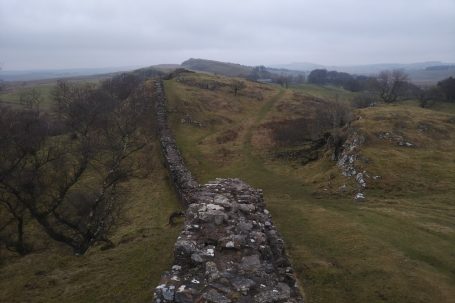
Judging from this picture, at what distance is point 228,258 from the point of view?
51.3 feet

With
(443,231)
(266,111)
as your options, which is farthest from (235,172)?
(266,111)

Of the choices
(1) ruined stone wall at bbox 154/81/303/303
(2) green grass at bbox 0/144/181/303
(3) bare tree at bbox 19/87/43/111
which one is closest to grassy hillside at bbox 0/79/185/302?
(2) green grass at bbox 0/144/181/303

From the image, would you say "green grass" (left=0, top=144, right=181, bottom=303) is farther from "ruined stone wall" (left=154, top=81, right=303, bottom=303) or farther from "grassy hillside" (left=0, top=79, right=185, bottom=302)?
"ruined stone wall" (left=154, top=81, right=303, bottom=303)

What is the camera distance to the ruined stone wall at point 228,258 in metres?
13.2

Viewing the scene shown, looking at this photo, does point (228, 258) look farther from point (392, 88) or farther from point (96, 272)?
point (392, 88)

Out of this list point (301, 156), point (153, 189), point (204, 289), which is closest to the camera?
point (204, 289)

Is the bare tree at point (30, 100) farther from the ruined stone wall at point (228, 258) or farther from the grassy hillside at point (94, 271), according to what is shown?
the ruined stone wall at point (228, 258)

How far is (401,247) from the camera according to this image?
75.4ft

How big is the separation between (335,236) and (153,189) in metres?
23.1

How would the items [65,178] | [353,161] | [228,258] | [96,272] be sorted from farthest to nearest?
[65,178]
[353,161]
[96,272]
[228,258]

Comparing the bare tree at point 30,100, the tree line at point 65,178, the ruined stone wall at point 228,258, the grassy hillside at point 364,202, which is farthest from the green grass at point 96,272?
the bare tree at point 30,100

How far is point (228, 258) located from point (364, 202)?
67.0 feet

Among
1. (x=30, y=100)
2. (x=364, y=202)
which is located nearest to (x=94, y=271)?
(x=364, y=202)

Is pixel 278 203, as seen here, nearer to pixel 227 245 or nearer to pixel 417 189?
pixel 417 189
